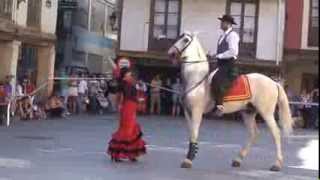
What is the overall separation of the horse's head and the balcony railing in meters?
15.6

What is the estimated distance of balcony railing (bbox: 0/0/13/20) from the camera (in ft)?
89.3

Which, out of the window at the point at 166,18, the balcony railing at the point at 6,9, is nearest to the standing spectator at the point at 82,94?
the window at the point at 166,18

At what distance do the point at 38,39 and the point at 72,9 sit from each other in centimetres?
872

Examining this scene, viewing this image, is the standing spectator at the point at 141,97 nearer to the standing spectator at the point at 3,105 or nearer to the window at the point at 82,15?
the standing spectator at the point at 3,105

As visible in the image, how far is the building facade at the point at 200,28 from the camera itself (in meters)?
35.4

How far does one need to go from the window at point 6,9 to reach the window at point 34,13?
268 cm

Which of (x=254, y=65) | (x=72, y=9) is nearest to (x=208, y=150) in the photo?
(x=254, y=65)

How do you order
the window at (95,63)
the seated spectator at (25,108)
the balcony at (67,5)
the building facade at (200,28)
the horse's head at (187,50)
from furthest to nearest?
the window at (95,63) → the balcony at (67,5) → the building facade at (200,28) → the seated spectator at (25,108) → the horse's head at (187,50)

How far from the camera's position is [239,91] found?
493 inches

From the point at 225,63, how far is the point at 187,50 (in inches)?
30.1

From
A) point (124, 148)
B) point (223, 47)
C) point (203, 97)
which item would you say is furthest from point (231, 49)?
point (124, 148)

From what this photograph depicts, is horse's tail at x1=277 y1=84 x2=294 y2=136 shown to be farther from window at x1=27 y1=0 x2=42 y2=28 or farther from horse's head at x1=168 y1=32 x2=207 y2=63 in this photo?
window at x1=27 y1=0 x2=42 y2=28

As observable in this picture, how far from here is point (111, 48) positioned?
5025 cm

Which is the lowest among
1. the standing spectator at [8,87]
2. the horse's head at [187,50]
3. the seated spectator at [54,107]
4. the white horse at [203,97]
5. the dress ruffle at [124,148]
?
the seated spectator at [54,107]
